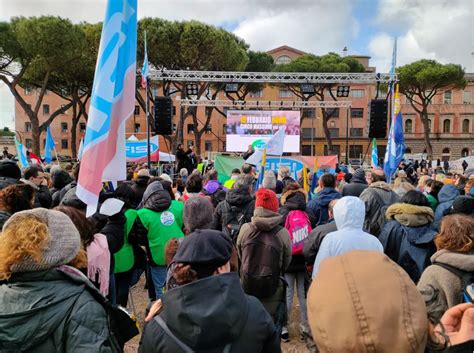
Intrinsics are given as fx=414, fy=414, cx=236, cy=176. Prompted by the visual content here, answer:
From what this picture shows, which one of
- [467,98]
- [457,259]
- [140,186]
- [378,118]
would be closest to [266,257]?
[457,259]

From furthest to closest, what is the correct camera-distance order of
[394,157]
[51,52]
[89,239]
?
[51,52] → [394,157] → [89,239]

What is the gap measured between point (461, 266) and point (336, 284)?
1735mm

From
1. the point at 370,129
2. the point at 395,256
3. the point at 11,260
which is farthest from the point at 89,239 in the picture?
the point at 370,129

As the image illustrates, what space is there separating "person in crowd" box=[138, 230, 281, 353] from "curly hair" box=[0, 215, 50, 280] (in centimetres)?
57

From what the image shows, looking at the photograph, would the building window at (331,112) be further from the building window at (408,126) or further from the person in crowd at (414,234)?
the person in crowd at (414,234)

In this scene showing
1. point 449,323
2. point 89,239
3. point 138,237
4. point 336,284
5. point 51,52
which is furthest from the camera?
point 51,52

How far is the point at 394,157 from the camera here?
8.81m

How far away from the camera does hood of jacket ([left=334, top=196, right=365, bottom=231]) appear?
10.5ft

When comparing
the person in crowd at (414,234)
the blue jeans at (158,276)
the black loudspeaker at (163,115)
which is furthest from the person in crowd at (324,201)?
the black loudspeaker at (163,115)

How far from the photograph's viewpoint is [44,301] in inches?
65.4

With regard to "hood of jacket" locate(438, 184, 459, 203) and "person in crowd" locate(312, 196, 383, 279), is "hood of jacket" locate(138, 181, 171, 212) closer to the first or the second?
"person in crowd" locate(312, 196, 383, 279)

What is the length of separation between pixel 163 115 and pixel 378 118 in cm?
782

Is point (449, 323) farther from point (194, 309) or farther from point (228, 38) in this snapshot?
point (228, 38)

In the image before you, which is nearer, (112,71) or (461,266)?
(461,266)
